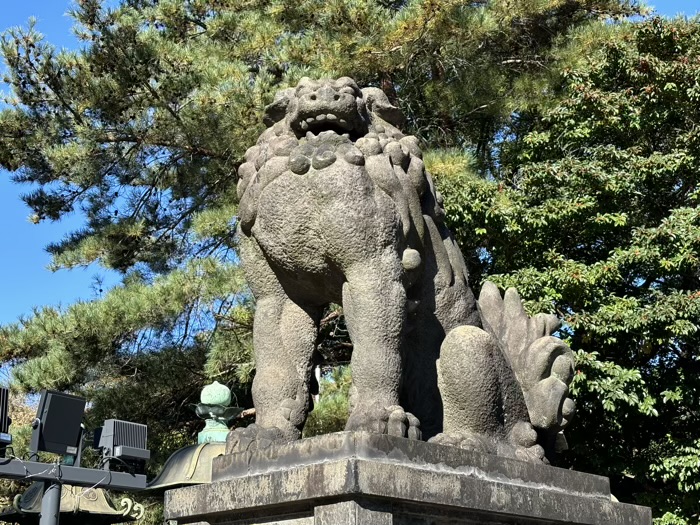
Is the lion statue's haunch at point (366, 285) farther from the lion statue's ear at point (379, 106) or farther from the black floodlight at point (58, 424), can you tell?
the black floodlight at point (58, 424)

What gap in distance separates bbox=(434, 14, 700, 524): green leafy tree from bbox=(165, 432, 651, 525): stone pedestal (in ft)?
18.1

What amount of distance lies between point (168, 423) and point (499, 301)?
7740mm

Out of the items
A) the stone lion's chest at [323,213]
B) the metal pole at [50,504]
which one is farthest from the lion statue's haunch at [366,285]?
the metal pole at [50,504]

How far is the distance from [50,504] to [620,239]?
7.22 meters

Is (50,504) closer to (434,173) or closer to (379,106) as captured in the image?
(379,106)

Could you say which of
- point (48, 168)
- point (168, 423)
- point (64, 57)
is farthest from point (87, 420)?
point (64, 57)

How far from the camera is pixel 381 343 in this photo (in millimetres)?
3398

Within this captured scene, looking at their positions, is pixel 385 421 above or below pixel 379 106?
below

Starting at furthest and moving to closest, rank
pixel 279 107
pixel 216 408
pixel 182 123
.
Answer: pixel 182 123 < pixel 216 408 < pixel 279 107

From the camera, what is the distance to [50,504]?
529cm

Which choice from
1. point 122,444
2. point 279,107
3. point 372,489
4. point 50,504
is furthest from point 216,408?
point 372,489

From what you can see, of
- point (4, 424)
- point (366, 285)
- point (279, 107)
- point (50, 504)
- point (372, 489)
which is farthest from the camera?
point (4, 424)

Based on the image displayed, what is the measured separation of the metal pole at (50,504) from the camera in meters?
5.26

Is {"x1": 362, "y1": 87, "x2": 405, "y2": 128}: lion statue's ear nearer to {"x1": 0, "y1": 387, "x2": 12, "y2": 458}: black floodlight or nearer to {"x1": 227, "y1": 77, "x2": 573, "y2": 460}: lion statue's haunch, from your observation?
{"x1": 227, "y1": 77, "x2": 573, "y2": 460}: lion statue's haunch
